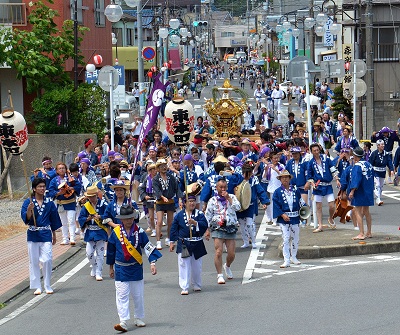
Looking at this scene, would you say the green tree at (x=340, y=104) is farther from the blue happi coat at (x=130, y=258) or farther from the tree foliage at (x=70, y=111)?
the blue happi coat at (x=130, y=258)

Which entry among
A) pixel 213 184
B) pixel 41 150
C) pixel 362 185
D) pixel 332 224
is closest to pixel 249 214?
pixel 213 184

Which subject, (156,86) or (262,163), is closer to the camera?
(156,86)

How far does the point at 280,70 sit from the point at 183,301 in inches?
2884

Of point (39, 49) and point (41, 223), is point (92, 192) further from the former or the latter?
point (39, 49)

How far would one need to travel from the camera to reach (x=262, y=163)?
20109 mm

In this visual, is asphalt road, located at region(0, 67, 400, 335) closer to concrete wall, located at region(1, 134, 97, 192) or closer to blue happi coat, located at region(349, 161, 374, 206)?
blue happi coat, located at region(349, 161, 374, 206)

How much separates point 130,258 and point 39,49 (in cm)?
1764

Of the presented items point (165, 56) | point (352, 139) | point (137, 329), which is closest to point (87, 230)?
point (137, 329)

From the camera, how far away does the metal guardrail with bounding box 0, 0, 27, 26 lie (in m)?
30.2

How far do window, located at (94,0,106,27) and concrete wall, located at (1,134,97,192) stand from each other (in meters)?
10.8

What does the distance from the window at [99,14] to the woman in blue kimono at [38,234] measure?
76.5ft

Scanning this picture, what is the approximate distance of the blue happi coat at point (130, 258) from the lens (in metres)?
11.3

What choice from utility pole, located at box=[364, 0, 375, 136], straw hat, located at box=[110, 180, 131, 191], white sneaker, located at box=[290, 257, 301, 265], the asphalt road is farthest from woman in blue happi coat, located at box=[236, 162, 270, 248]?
utility pole, located at box=[364, 0, 375, 136]

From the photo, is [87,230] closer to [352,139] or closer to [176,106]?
[176,106]
